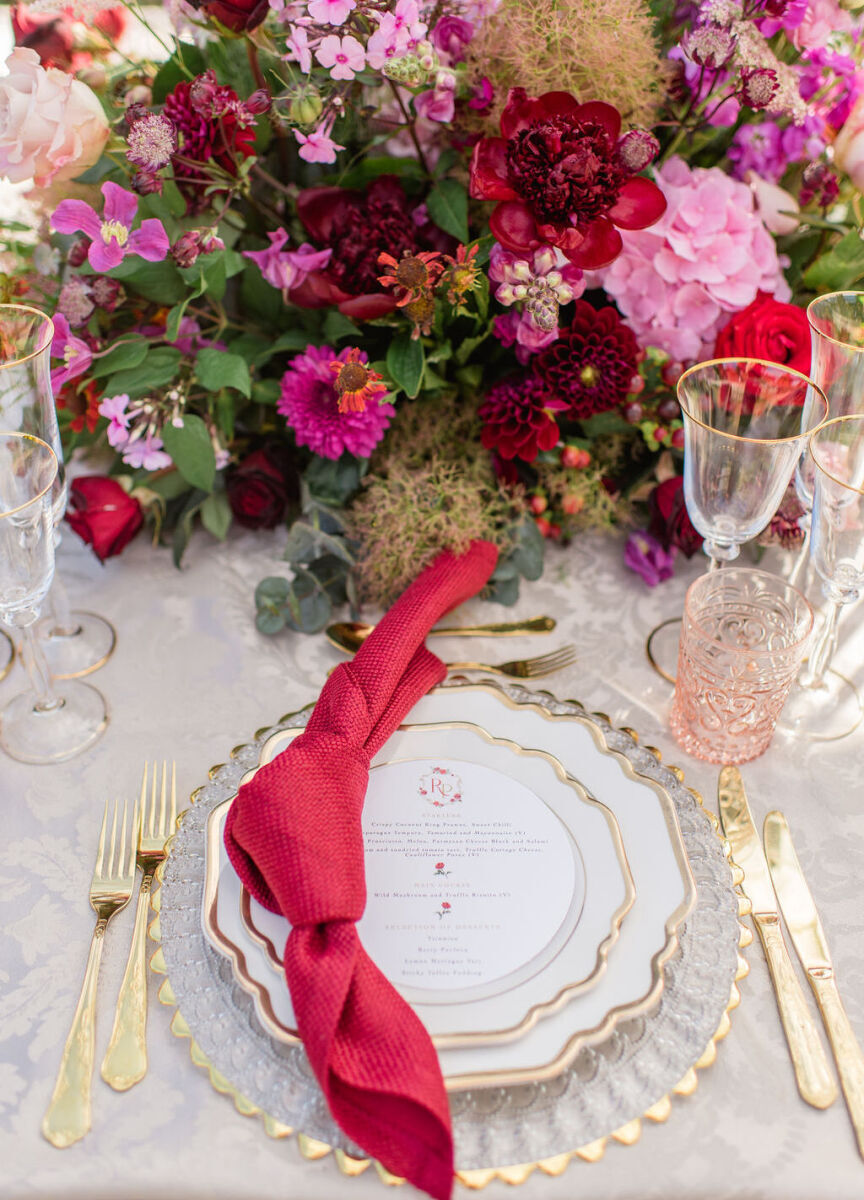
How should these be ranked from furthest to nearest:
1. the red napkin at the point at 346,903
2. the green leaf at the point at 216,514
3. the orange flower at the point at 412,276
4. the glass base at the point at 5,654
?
1. the green leaf at the point at 216,514
2. the glass base at the point at 5,654
3. the orange flower at the point at 412,276
4. the red napkin at the point at 346,903

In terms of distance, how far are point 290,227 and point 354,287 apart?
18cm

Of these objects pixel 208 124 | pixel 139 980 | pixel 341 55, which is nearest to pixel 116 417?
pixel 208 124

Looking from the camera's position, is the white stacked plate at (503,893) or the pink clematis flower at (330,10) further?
the pink clematis flower at (330,10)

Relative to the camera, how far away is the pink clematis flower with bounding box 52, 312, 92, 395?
0.82 m

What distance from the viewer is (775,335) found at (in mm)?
855

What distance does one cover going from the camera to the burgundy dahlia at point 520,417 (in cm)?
87

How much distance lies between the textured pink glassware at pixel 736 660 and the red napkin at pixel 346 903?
0.22 metres

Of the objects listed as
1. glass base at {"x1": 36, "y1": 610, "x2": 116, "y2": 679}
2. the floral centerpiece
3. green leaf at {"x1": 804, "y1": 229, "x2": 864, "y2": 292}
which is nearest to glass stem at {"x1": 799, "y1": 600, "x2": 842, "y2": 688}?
the floral centerpiece

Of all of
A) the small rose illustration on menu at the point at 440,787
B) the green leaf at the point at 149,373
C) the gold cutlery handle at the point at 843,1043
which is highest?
the green leaf at the point at 149,373

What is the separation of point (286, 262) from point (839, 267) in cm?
55

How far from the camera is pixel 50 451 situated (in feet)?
2.41

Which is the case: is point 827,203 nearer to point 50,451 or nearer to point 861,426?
point 861,426

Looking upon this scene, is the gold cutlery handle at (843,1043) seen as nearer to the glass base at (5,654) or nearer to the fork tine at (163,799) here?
the fork tine at (163,799)

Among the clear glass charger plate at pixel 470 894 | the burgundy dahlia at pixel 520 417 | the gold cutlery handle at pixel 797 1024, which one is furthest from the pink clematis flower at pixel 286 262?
the gold cutlery handle at pixel 797 1024
